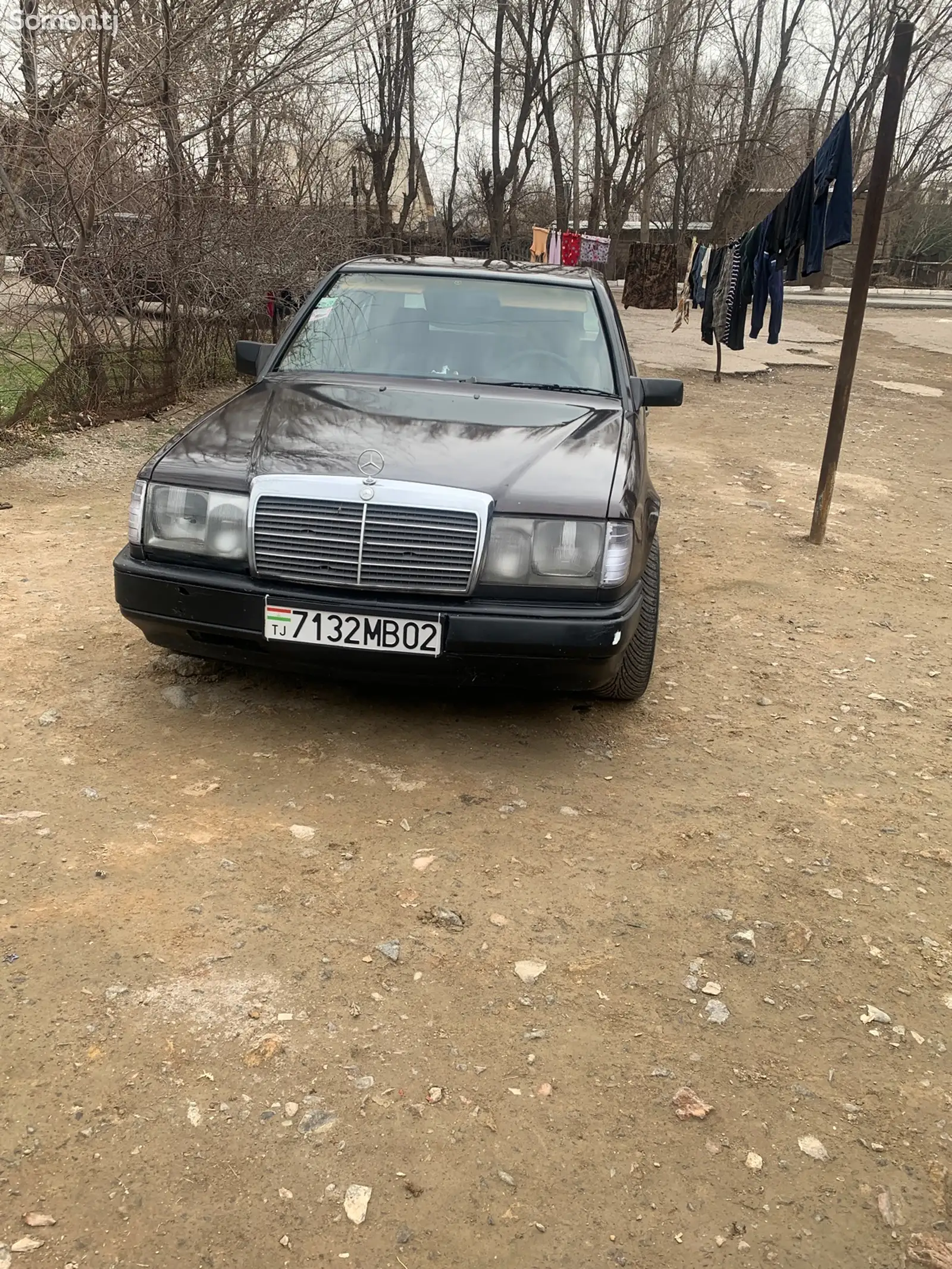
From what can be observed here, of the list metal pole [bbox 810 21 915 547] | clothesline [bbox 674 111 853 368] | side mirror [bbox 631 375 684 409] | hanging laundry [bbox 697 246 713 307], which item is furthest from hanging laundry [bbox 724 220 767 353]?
side mirror [bbox 631 375 684 409]

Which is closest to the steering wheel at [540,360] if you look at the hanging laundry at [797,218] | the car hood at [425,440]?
the car hood at [425,440]

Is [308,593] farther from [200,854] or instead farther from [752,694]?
[752,694]

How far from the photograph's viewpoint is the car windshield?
412 centimetres

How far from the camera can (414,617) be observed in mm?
2957

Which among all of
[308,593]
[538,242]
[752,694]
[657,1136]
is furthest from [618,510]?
[538,242]

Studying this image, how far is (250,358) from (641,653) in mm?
2143

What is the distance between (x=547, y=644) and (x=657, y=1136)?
1.42 meters

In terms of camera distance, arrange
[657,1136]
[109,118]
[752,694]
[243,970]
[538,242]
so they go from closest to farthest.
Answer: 1. [657,1136]
2. [243,970]
3. [752,694]
4. [109,118]
5. [538,242]

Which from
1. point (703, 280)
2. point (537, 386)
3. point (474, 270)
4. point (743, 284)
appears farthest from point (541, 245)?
point (537, 386)

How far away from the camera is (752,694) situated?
3943mm

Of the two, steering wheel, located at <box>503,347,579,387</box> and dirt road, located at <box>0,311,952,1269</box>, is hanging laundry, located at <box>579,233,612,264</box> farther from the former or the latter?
dirt road, located at <box>0,311,952,1269</box>

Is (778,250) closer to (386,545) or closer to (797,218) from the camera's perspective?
(797,218)

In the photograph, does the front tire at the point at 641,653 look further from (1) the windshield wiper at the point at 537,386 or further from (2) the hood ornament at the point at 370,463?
(2) the hood ornament at the point at 370,463

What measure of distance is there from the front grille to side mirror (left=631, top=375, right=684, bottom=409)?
1483mm
